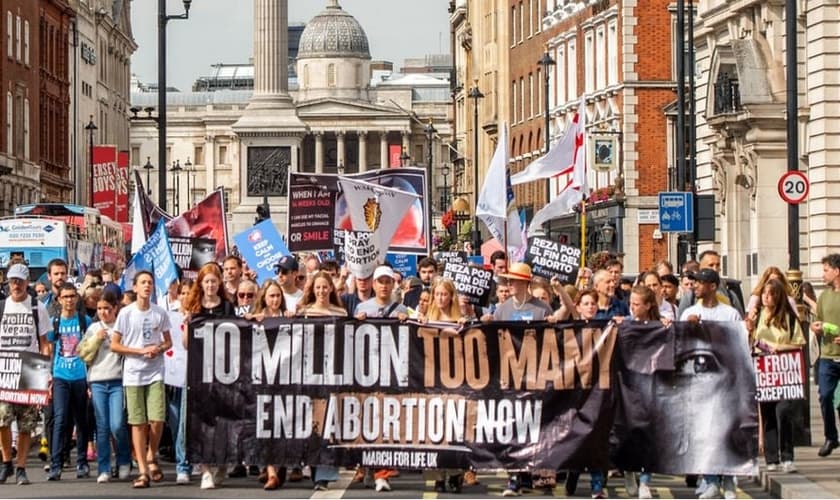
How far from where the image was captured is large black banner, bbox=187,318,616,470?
653 inches

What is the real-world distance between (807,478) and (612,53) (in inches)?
1768

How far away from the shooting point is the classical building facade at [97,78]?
92.6m

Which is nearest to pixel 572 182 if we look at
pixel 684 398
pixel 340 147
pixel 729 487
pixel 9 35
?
pixel 684 398

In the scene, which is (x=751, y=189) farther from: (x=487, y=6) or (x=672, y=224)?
(x=487, y=6)

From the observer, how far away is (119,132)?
117 metres

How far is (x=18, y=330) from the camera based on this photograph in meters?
18.8

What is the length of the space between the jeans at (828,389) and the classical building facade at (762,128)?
17.3 m

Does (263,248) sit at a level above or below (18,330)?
above

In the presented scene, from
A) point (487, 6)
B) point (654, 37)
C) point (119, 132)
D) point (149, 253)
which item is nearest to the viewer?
point (149, 253)

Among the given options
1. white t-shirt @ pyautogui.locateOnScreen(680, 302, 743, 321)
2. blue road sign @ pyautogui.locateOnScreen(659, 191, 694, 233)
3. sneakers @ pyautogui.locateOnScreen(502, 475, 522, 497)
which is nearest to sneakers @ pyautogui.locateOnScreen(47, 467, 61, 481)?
sneakers @ pyautogui.locateOnScreen(502, 475, 522, 497)

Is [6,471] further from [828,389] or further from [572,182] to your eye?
[572,182]

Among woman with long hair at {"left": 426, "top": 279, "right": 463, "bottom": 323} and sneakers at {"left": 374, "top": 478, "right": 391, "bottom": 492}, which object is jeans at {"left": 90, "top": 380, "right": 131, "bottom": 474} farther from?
woman with long hair at {"left": 426, "top": 279, "right": 463, "bottom": 323}

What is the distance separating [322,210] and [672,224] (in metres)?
10.5

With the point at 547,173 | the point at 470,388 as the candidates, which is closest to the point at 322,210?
the point at 547,173
